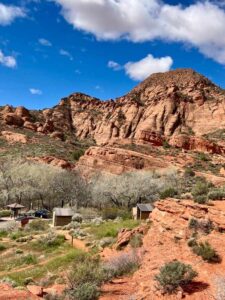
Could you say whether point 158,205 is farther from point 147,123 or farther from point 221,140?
point 147,123

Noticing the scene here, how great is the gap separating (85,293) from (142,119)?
10983cm

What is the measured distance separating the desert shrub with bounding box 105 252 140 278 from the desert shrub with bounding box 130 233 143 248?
75.2 inches

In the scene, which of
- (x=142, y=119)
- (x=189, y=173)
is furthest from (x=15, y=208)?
(x=142, y=119)

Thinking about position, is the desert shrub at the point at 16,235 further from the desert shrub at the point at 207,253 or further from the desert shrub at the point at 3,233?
the desert shrub at the point at 207,253

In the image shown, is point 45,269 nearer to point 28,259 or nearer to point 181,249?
point 28,259

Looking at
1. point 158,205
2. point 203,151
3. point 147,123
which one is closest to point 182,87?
point 147,123

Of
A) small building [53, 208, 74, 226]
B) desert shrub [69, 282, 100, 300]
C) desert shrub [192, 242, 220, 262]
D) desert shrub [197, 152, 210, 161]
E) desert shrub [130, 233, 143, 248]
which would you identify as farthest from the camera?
Answer: desert shrub [197, 152, 210, 161]

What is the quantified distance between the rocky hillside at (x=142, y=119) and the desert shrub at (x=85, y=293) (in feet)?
187

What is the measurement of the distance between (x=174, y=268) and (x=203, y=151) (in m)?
67.2

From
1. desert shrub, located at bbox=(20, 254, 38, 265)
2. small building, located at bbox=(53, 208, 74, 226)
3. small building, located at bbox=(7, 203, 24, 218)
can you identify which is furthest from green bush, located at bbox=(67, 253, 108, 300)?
small building, located at bbox=(7, 203, 24, 218)

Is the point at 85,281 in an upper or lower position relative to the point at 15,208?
lower

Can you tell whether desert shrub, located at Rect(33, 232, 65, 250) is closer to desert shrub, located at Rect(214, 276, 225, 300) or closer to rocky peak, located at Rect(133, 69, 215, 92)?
desert shrub, located at Rect(214, 276, 225, 300)

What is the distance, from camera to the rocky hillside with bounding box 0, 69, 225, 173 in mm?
80931

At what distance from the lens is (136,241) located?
60.5ft
